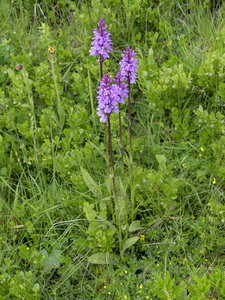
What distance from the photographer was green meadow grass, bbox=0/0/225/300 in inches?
87.0

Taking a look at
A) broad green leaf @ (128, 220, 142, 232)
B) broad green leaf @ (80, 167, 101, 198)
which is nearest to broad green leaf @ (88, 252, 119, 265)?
broad green leaf @ (128, 220, 142, 232)

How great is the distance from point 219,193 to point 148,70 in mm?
1444

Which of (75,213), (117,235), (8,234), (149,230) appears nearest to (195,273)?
(149,230)

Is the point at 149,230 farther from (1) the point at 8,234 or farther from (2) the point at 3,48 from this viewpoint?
(2) the point at 3,48

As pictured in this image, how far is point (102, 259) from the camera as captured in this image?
7.38 feet

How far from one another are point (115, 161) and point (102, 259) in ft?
2.91

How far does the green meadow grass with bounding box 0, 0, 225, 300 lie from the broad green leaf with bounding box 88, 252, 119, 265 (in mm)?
15

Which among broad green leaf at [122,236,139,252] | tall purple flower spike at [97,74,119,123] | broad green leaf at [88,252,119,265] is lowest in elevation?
broad green leaf at [88,252,119,265]

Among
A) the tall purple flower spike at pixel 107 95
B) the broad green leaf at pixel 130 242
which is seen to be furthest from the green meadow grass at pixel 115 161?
the tall purple flower spike at pixel 107 95

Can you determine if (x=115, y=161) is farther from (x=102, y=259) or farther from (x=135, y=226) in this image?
(x=102, y=259)

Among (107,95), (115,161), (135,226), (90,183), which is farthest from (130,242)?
(107,95)

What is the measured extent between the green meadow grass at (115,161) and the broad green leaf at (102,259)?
0.05 ft

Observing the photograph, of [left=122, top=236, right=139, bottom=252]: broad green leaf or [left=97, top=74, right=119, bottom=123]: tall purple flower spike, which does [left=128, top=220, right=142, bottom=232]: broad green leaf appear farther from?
[left=97, top=74, right=119, bottom=123]: tall purple flower spike

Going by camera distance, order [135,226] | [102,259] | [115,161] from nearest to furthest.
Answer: [102,259] → [135,226] → [115,161]
